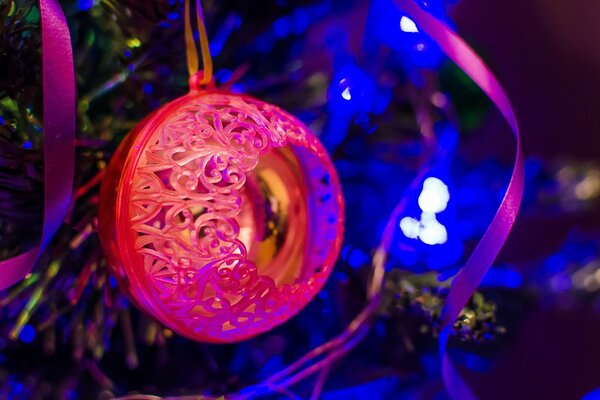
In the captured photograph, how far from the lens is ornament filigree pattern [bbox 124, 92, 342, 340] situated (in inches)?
14.6

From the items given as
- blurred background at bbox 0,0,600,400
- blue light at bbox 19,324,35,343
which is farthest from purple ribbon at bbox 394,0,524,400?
blue light at bbox 19,324,35,343

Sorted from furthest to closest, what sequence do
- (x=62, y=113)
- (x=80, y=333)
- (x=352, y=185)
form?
(x=352, y=185) → (x=80, y=333) → (x=62, y=113)

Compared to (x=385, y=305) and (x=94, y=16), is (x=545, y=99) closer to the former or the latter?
(x=385, y=305)

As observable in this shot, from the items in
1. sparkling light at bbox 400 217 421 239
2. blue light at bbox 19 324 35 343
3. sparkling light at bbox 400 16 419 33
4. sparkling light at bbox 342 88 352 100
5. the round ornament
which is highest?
sparkling light at bbox 400 16 419 33

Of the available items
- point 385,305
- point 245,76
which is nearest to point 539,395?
point 385,305

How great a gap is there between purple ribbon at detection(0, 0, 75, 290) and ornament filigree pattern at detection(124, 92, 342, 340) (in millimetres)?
48

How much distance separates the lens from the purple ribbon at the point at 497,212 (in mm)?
406

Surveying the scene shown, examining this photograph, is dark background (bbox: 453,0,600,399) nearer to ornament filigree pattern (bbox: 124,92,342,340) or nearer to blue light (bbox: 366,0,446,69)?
blue light (bbox: 366,0,446,69)

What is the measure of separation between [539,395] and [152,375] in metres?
0.41

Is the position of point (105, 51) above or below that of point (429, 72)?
below

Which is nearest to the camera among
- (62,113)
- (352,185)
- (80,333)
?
(62,113)

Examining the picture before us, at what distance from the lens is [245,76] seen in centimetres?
53

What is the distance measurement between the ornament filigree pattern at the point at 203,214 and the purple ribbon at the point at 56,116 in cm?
5

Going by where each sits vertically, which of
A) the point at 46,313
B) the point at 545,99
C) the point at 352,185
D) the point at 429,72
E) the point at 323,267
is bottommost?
the point at 46,313
